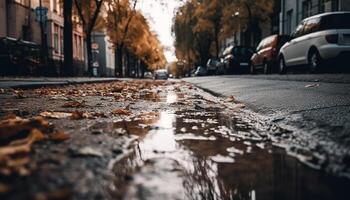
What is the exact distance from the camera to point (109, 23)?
33.8 m

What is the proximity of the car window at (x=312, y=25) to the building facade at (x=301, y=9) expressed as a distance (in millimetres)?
7739

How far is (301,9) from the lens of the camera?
2480 centimetres

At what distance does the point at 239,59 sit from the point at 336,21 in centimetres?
1236

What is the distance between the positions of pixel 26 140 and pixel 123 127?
1.04 m

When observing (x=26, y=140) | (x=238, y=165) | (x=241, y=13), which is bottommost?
(x=238, y=165)

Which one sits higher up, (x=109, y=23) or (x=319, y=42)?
(x=109, y=23)

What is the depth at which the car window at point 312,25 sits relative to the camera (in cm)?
1172

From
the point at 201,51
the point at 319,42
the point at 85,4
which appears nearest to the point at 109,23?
the point at 85,4

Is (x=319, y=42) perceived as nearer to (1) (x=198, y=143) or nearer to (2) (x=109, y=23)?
(1) (x=198, y=143)

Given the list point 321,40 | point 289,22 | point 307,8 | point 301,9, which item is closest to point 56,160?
point 321,40

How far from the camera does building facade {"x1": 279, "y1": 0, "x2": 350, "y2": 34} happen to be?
1966cm

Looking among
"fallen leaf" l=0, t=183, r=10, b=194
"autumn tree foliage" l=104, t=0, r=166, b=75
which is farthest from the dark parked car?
"fallen leaf" l=0, t=183, r=10, b=194

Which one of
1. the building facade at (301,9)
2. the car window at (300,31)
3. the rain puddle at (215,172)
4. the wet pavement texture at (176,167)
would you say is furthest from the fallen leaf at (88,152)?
the building facade at (301,9)

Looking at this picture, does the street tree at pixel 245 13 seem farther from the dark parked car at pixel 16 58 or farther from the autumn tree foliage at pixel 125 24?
the dark parked car at pixel 16 58
